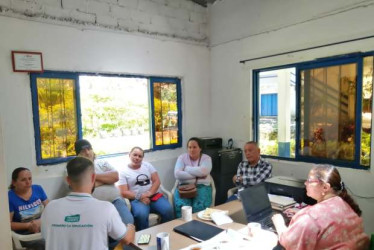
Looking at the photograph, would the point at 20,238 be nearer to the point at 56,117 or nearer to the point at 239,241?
the point at 56,117

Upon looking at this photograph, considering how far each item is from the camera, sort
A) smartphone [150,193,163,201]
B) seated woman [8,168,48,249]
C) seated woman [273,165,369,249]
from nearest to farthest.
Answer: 1. seated woman [273,165,369,249]
2. seated woman [8,168,48,249]
3. smartphone [150,193,163,201]

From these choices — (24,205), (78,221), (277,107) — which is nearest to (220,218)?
(78,221)

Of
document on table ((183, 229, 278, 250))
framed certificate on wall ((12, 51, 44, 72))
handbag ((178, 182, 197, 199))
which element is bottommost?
handbag ((178, 182, 197, 199))

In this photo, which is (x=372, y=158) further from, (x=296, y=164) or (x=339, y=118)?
(x=296, y=164)

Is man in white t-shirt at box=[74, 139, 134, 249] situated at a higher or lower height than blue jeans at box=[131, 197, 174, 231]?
higher

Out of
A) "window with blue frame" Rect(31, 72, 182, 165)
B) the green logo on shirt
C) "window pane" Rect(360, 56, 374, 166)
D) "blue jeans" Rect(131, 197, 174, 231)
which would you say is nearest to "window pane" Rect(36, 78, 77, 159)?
"window with blue frame" Rect(31, 72, 182, 165)

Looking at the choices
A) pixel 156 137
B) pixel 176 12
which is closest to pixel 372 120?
pixel 156 137

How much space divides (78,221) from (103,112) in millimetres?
2187

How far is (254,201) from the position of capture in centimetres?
196

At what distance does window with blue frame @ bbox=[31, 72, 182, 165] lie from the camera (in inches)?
113

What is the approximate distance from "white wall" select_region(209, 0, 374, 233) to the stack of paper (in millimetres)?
1006

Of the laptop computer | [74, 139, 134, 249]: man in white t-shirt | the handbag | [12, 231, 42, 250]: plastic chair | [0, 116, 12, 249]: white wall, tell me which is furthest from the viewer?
the handbag

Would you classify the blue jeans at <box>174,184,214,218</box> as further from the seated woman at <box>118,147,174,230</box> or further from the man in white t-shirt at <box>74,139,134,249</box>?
the man in white t-shirt at <box>74,139,134,249</box>

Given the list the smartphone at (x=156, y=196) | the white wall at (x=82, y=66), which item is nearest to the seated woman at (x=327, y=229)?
the smartphone at (x=156, y=196)
